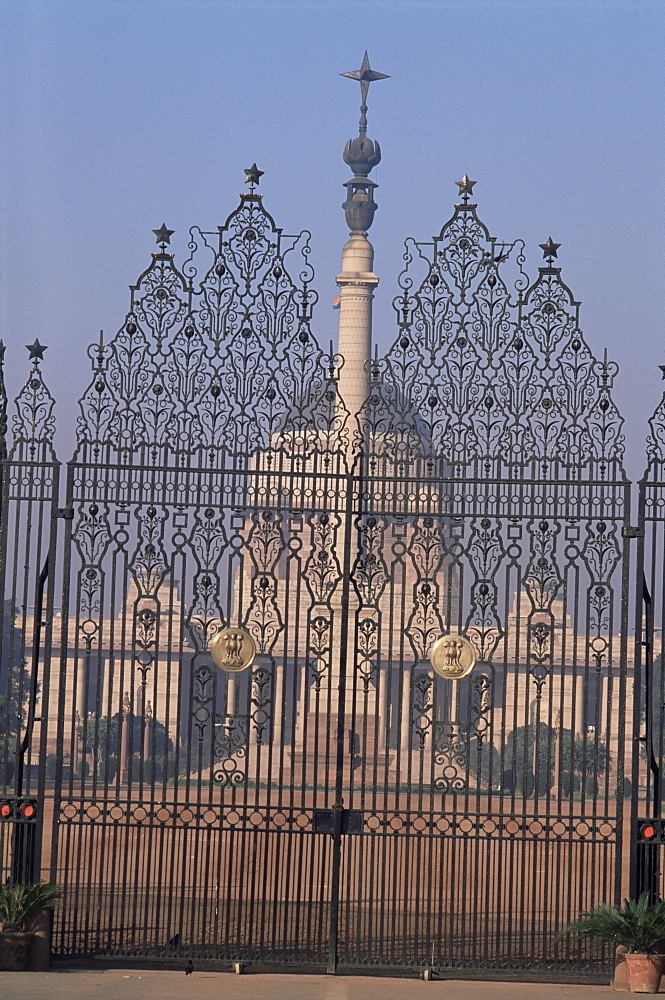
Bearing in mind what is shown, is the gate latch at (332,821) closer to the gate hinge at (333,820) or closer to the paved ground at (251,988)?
the gate hinge at (333,820)

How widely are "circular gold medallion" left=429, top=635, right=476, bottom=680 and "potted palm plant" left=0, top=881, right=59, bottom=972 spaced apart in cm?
346

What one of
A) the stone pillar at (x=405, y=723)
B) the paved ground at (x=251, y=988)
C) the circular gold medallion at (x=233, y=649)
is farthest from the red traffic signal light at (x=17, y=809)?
the stone pillar at (x=405, y=723)

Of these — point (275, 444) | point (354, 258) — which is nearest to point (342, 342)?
point (354, 258)

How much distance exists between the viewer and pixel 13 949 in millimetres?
9242

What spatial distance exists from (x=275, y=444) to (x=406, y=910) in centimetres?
408

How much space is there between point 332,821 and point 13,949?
101 inches

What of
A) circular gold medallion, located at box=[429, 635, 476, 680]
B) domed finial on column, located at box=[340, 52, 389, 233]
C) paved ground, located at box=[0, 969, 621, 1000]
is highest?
domed finial on column, located at box=[340, 52, 389, 233]

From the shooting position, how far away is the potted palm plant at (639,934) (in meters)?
9.05

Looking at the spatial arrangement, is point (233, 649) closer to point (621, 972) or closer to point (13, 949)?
point (13, 949)

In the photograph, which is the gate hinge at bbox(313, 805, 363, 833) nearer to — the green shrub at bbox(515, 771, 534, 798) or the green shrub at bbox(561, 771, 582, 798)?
the green shrub at bbox(515, 771, 534, 798)

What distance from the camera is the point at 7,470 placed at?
1003 centimetres

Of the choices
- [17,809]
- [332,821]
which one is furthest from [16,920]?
[332,821]

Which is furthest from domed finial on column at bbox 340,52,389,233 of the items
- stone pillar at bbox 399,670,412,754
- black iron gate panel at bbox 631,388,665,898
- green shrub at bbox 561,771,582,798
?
black iron gate panel at bbox 631,388,665,898

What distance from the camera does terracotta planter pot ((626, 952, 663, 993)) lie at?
9.04 meters
